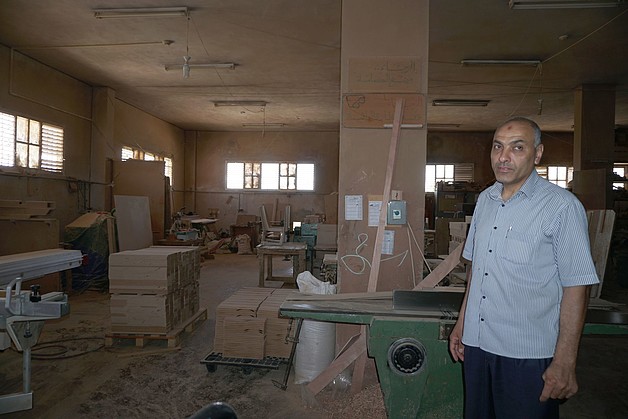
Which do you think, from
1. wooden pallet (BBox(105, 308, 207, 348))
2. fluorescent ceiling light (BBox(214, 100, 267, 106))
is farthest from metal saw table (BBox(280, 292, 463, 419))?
fluorescent ceiling light (BBox(214, 100, 267, 106))

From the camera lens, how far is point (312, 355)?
3236mm

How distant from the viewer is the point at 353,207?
3.20 metres

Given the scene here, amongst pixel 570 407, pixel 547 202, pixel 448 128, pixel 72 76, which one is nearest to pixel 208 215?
pixel 72 76

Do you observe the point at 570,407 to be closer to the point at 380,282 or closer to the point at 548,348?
the point at 380,282


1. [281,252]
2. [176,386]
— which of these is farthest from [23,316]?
[281,252]

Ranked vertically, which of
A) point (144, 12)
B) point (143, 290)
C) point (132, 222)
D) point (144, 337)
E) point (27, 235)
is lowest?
point (144, 337)

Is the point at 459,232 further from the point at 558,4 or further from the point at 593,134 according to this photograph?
the point at 593,134

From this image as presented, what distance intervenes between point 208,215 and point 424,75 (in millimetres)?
11068

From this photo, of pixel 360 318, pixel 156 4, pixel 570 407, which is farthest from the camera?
pixel 156 4

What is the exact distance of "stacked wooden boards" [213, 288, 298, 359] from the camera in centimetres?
349

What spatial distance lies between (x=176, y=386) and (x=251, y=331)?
2.32ft

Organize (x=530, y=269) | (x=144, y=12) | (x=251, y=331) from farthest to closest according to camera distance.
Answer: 1. (x=144, y=12)
2. (x=251, y=331)
3. (x=530, y=269)

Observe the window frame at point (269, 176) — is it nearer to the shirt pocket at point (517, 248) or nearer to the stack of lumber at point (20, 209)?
the stack of lumber at point (20, 209)

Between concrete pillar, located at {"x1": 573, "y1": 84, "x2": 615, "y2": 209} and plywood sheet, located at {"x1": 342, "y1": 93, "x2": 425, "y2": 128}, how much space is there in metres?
6.04
